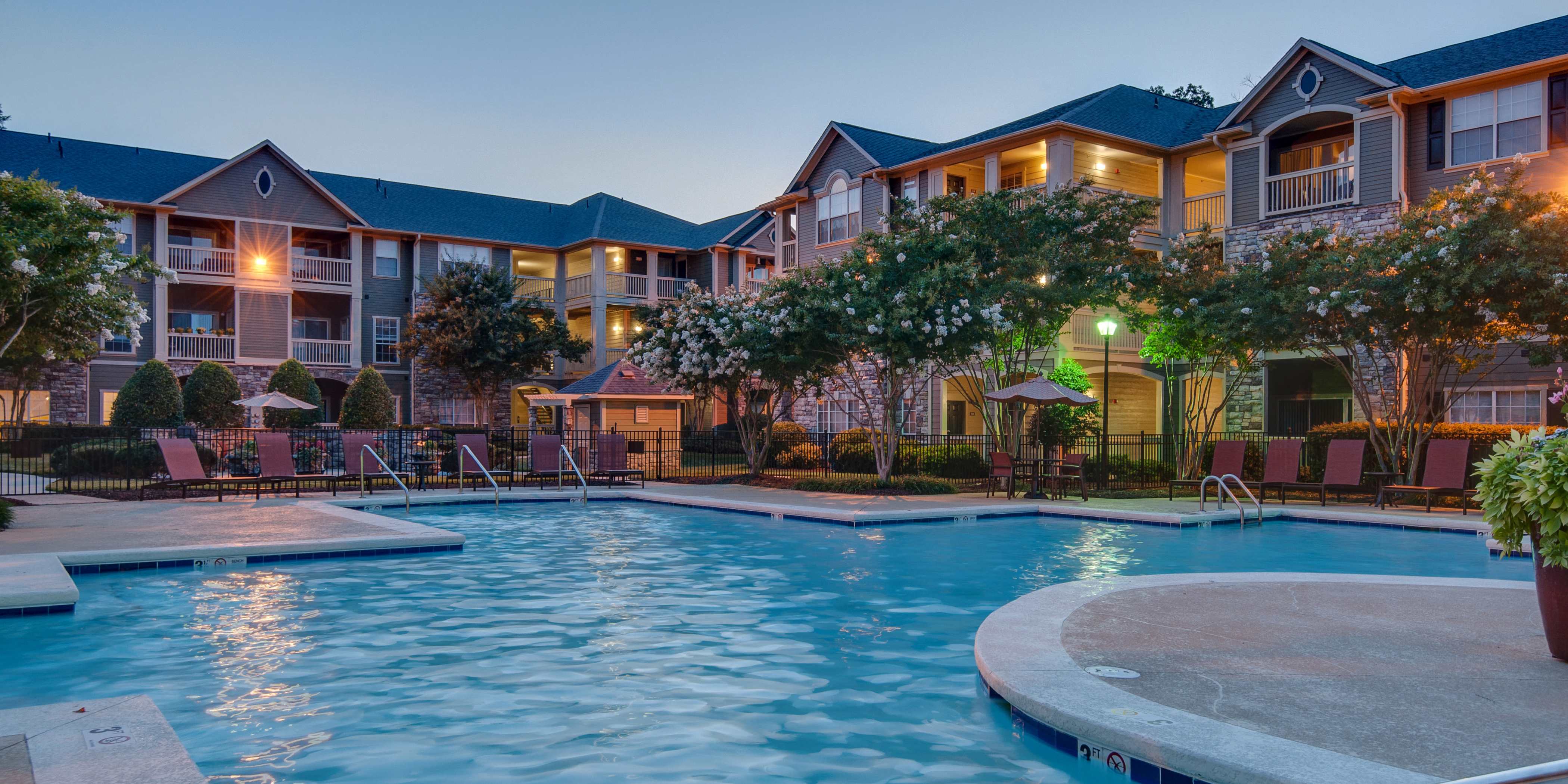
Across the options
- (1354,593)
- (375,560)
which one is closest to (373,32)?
(375,560)

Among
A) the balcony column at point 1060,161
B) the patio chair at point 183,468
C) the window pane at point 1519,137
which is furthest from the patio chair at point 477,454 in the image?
the window pane at point 1519,137

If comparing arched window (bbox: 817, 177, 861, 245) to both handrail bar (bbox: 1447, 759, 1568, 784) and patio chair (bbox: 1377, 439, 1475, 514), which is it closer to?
patio chair (bbox: 1377, 439, 1475, 514)

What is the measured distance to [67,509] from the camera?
15.1 meters

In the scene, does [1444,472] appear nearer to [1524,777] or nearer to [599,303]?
[1524,777]

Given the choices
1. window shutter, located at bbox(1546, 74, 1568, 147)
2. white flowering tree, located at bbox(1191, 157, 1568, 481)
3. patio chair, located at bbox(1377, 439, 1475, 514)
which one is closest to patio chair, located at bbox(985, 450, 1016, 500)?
white flowering tree, located at bbox(1191, 157, 1568, 481)

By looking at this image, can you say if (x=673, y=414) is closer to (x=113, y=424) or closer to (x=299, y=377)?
(x=299, y=377)

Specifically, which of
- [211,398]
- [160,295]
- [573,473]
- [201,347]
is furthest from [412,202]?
[573,473]

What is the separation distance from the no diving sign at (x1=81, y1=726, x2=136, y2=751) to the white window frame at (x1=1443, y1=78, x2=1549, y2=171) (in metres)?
23.6

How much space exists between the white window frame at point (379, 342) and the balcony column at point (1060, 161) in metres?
23.8

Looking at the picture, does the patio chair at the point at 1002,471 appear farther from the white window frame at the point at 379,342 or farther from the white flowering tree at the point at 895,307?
the white window frame at the point at 379,342

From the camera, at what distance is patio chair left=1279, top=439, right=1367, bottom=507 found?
1706 cm

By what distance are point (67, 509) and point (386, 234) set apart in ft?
80.0

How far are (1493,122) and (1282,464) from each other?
952 centimetres

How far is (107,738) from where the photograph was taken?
4.39 meters
